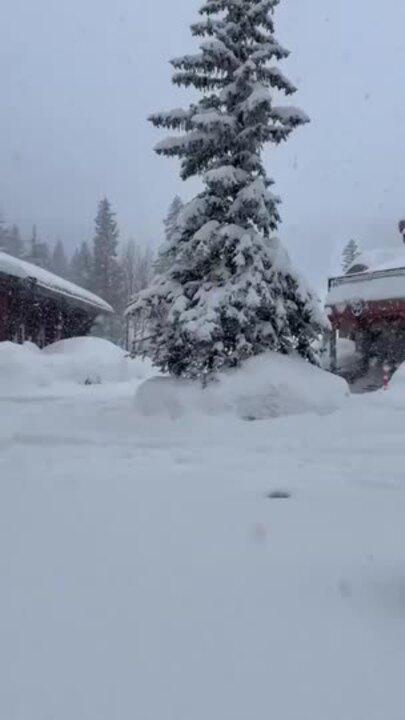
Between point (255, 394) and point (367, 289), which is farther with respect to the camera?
point (367, 289)

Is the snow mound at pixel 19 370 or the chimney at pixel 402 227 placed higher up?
the chimney at pixel 402 227

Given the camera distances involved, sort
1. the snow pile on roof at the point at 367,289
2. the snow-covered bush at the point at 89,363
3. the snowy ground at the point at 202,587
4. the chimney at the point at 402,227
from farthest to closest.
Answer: the chimney at the point at 402,227
the snow-covered bush at the point at 89,363
the snow pile on roof at the point at 367,289
the snowy ground at the point at 202,587

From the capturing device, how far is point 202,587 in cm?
357

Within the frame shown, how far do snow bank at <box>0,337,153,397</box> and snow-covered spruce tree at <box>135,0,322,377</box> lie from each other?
5306mm

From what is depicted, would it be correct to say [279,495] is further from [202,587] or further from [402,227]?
[402,227]

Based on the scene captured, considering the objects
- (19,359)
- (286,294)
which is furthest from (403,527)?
(19,359)

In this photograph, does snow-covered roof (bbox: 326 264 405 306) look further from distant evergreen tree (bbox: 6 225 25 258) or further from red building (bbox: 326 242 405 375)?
distant evergreen tree (bbox: 6 225 25 258)

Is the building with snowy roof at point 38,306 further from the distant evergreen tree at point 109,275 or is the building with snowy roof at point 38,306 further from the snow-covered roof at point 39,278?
the distant evergreen tree at point 109,275

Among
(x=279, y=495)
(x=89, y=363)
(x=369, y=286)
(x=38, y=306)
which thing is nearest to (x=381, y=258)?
(x=369, y=286)

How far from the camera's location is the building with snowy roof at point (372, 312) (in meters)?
18.2

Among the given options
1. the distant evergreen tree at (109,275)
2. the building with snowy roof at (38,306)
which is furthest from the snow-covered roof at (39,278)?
the distant evergreen tree at (109,275)

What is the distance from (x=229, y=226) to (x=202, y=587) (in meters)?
8.22

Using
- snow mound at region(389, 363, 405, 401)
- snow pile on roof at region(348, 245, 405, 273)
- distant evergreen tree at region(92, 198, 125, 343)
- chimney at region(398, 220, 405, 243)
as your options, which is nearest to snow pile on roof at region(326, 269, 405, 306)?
snow pile on roof at region(348, 245, 405, 273)

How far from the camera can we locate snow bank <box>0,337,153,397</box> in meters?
16.9
